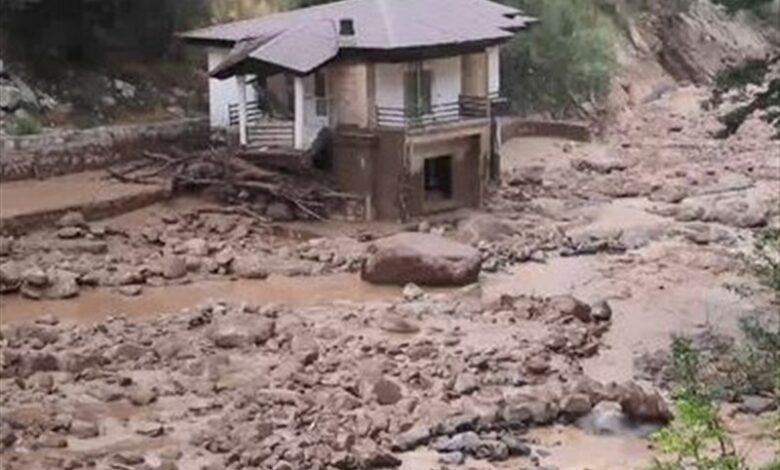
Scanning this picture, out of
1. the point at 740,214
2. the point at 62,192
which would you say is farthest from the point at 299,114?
the point at 740,214

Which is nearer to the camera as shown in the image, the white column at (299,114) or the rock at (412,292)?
the rock at (412,292)

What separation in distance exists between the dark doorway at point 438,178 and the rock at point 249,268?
6.90m

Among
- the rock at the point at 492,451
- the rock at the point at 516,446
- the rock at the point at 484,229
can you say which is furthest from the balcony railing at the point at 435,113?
the rock at the point at 492,451

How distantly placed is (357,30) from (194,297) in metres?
9.49

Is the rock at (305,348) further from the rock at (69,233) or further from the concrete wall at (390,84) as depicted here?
the concrete wall at (390,84)

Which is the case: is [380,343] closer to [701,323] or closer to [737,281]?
[701,323]

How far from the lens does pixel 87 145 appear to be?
3600 cm

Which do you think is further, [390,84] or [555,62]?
[555,62]

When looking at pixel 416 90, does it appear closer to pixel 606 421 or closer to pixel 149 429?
pixel 606 421

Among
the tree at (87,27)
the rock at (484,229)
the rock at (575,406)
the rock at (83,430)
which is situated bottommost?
the rock at (484,229)

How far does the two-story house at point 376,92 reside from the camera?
34.7 meters

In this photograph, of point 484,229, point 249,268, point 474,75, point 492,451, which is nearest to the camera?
point 492,451

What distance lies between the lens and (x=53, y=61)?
38375 millimetres

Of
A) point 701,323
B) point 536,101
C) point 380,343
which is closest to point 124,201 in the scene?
point 380,343
